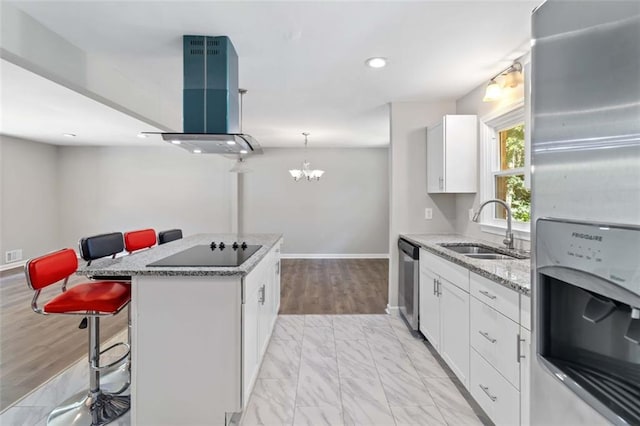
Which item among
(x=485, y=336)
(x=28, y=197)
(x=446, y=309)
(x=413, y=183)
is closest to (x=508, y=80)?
(x=413, y=183)

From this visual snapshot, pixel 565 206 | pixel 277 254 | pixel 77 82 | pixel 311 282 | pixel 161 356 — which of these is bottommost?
pixel 311 282

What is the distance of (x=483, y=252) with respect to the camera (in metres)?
2.62

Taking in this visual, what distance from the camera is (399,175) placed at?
11.5 feet

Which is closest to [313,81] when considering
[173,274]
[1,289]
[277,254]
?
[277,254]

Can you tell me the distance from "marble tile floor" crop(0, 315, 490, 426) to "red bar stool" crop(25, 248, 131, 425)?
117mm

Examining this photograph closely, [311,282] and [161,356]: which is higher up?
[161,356]

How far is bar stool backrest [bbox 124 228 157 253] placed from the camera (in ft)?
8.98

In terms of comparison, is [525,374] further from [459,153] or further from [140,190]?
[140,190]

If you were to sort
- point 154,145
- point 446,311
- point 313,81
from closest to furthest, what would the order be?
1. point 446,311
2. point 313,81
3. point 154,145

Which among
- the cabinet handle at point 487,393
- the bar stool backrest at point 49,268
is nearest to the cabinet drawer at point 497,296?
the cabinet handle at point 487,393

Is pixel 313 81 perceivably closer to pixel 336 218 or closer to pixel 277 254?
pixel 277 254

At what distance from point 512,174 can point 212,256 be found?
99.7 inches

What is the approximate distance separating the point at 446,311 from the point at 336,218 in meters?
4.69

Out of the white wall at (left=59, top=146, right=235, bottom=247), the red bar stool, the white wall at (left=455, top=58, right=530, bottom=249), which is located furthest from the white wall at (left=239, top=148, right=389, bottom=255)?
the red bar stool
